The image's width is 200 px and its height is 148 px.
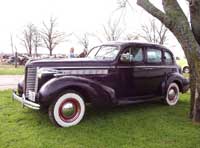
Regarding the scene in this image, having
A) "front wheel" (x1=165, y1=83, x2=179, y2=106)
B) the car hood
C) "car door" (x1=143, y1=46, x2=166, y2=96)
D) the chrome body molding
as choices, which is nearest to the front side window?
"car door" (x1=143, y1=46, x2=166, y2=96)

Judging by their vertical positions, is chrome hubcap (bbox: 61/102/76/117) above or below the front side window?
below

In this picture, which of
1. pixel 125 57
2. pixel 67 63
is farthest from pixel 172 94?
pixel 67 63

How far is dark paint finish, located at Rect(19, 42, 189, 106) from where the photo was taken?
5.20 meters

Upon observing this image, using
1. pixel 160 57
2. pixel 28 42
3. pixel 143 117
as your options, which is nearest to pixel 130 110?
pixel 143 117

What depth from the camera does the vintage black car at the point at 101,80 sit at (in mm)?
5187

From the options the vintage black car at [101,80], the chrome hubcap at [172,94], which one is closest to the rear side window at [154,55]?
the vintage black car at [101,80]

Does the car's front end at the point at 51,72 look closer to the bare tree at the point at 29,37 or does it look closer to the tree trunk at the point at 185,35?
the tree trunk at the point at 185,35

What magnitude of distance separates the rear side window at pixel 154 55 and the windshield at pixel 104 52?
0.98m

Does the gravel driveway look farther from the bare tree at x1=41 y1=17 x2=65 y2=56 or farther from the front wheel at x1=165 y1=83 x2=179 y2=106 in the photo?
the bare tree at x1=41 y1=17 x2=65 y2=56

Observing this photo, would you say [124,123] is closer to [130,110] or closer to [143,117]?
[143,117]

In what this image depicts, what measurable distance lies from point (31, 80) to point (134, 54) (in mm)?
2466

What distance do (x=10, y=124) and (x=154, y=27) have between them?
3121 cm

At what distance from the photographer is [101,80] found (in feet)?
19.3

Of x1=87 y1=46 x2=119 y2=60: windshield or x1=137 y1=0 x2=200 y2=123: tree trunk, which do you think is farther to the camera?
x1=87 y1=46 x2=119 y2=60: windshield
